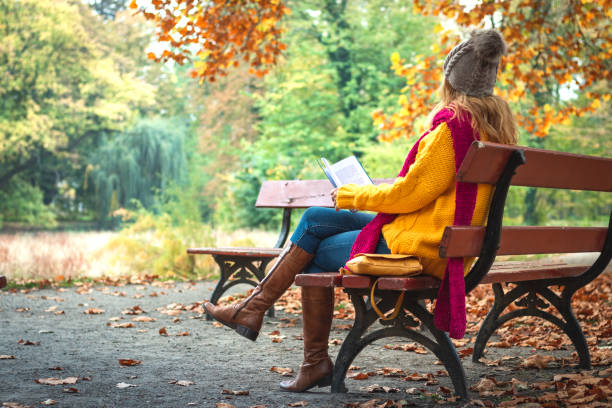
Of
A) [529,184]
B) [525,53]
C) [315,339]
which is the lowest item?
[315,339]

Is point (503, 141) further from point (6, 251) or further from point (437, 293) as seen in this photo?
point (6, 251)

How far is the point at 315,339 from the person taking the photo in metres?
3.25

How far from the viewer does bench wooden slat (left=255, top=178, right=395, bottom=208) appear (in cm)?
582

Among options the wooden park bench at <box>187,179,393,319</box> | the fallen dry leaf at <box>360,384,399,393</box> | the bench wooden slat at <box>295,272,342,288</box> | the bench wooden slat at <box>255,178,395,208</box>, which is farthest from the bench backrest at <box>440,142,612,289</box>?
the bench wooden slat at <box>255,178,395,208</box>

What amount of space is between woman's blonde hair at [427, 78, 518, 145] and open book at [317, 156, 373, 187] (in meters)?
0.64

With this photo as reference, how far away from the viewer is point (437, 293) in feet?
10.1

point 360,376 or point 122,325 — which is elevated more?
point 360,376

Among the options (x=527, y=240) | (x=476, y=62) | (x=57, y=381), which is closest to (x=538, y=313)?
(x=527, y=240)

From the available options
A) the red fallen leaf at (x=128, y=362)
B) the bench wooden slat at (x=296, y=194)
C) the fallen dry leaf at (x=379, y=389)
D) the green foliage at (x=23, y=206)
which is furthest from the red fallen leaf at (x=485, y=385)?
the green foliage at (x=23, y=206)

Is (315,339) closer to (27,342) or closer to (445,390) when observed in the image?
(445,390)

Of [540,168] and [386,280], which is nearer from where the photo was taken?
A: [386,280]

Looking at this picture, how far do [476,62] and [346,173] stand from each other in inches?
38.3

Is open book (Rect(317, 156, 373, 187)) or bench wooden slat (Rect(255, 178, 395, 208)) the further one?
bench wooden slat (Rect(255, 178, 395, 208))

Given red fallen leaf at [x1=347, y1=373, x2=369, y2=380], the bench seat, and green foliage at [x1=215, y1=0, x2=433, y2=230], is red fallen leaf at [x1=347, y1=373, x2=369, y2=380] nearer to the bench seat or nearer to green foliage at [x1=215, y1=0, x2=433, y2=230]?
the bench seat
